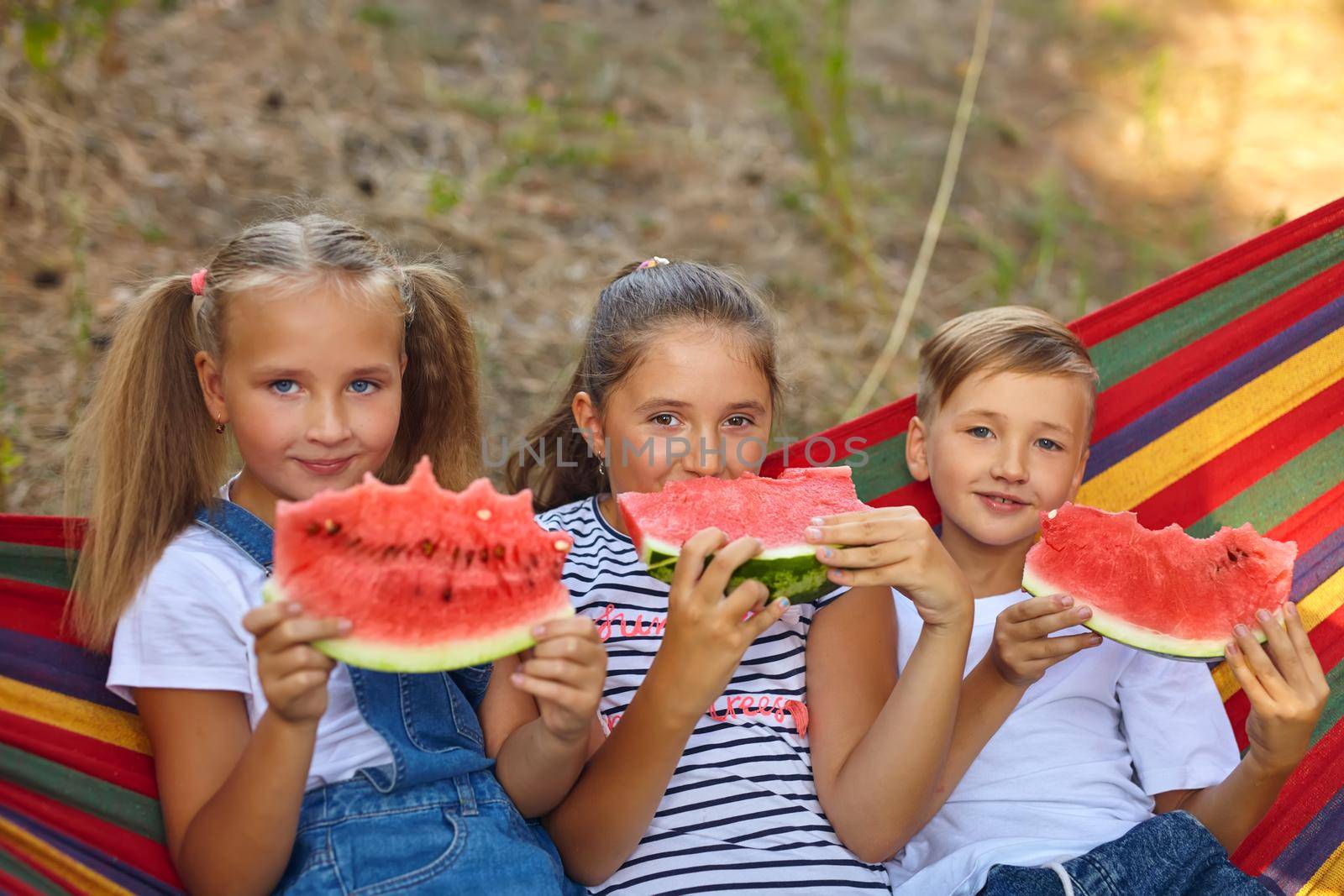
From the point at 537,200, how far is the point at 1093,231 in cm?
374

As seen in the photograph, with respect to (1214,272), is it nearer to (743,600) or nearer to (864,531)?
(864,531)

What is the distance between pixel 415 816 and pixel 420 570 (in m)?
0.52

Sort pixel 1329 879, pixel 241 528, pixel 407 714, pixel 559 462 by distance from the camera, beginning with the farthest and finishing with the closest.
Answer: pixel 559 462 < pixel 1329 879 < pixel 241 528 < pixel 407 714

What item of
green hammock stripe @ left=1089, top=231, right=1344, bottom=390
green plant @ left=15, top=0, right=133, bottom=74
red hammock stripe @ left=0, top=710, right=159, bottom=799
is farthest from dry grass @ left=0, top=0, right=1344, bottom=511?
red hammock stripe @ left=0, top=710, right=159, bottom=799

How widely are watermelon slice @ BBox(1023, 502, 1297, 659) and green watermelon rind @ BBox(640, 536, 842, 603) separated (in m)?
0.61

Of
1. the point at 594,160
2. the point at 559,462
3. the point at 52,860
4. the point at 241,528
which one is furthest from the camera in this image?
the point at 594,160

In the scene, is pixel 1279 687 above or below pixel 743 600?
above

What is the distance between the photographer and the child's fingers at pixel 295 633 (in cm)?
186

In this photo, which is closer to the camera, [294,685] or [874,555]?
[294,685]

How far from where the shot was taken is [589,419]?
9.64 ft

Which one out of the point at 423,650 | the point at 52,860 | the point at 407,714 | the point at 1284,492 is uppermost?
the point at 1284,492

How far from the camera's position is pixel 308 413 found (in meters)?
2.37

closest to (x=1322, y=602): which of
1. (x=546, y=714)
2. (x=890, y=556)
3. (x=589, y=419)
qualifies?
(x=890, y=556)

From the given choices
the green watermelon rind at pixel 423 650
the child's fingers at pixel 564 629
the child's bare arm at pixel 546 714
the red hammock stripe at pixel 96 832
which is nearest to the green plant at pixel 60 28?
the red hammock stripe at pixel 96 832
